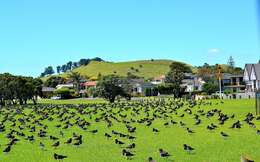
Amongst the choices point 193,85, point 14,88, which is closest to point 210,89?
point 193,85

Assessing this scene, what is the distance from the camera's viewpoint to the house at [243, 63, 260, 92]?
112 meters

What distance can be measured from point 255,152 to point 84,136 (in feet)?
41.0

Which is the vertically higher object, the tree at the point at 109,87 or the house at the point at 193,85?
the house at the point at 193,85

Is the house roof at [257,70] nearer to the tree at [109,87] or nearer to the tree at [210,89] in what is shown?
the tree at [210,89]

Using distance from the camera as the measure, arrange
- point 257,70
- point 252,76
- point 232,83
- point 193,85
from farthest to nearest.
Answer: point 193,85, point 232,83, point 252,76, point 257,70

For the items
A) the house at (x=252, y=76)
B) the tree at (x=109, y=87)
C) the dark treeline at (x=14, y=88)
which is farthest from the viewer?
the house at (x=252, y=76)

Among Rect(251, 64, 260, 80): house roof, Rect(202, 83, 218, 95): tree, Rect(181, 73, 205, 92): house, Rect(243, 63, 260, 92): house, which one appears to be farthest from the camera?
Rect(181, 73, 205, 92): house

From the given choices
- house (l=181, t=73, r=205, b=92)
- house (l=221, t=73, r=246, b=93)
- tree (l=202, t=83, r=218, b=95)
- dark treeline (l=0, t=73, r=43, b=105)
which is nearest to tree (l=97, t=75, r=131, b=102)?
dark treeline (l=0, t=73, r=43, b=105)

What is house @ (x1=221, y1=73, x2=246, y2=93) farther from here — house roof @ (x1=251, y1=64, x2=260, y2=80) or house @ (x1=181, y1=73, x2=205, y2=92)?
house roof @ (x1=251, y1=64, x2=260, y2=80)

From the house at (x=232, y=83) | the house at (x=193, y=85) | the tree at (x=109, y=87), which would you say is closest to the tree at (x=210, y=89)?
the house at (x=232, y=83)

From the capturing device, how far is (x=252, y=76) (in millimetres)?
115375

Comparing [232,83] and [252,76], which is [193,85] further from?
[252,76]

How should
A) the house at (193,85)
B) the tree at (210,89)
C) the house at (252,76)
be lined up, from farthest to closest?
the house at (193,85) → the tree at (210,89) → the house at (252,76)

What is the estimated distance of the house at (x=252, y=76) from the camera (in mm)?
112312
